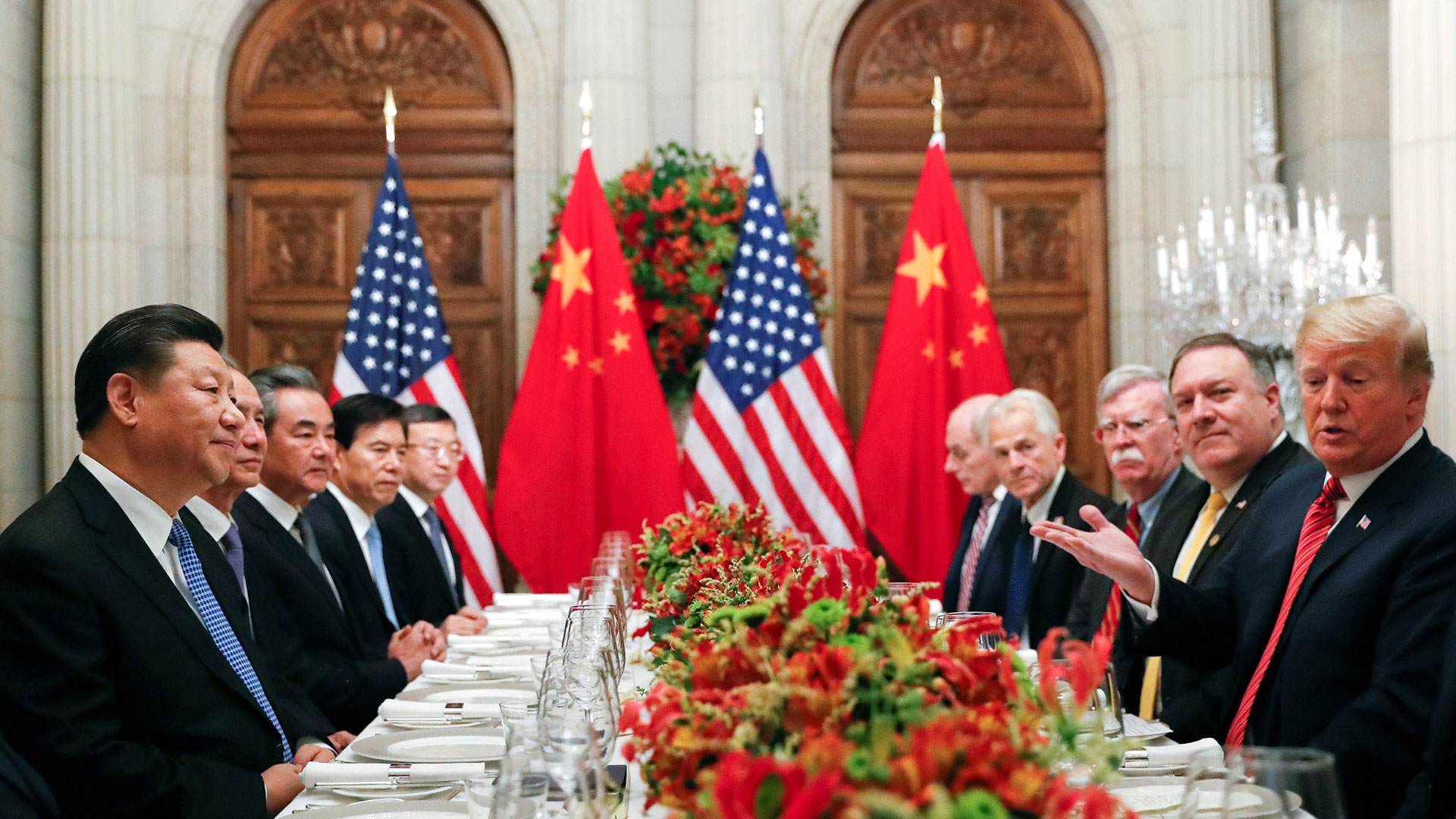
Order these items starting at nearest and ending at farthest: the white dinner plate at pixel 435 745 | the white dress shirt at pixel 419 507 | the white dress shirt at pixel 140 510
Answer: the white dinner plate at pixel 435 745 → the white dress shirt at pixel 140 510 → the white dress shirt at pixel 419 507

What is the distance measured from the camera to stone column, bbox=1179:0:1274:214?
715 cm

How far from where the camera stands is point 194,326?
2.62 metres

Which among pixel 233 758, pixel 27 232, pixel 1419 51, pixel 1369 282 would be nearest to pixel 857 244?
pixel 1369 282

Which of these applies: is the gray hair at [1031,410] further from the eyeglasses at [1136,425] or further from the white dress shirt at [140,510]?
the white dress shirt at [140,510]

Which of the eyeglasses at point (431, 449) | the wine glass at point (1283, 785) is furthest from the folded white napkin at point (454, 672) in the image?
the wine glass at point (1283, 785)

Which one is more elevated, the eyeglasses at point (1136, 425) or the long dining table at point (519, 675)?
the eyeglasses at point (1136, 425)

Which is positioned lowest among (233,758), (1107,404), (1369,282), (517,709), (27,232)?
(233,758)

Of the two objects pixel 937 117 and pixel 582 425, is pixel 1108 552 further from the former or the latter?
pixel 937 117

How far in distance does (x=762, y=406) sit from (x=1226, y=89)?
3091 millimetres

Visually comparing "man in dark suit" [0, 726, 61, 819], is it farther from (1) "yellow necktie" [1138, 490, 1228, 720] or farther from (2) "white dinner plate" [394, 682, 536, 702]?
(1) "yellow necktie" [1138, 490, 1228, 720]

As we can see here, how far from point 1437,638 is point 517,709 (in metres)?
1.62

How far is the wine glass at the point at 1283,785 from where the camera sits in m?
1.10

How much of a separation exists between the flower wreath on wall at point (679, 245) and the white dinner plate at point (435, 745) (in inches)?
166

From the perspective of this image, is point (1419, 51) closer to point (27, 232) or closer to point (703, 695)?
point (703, 695)
